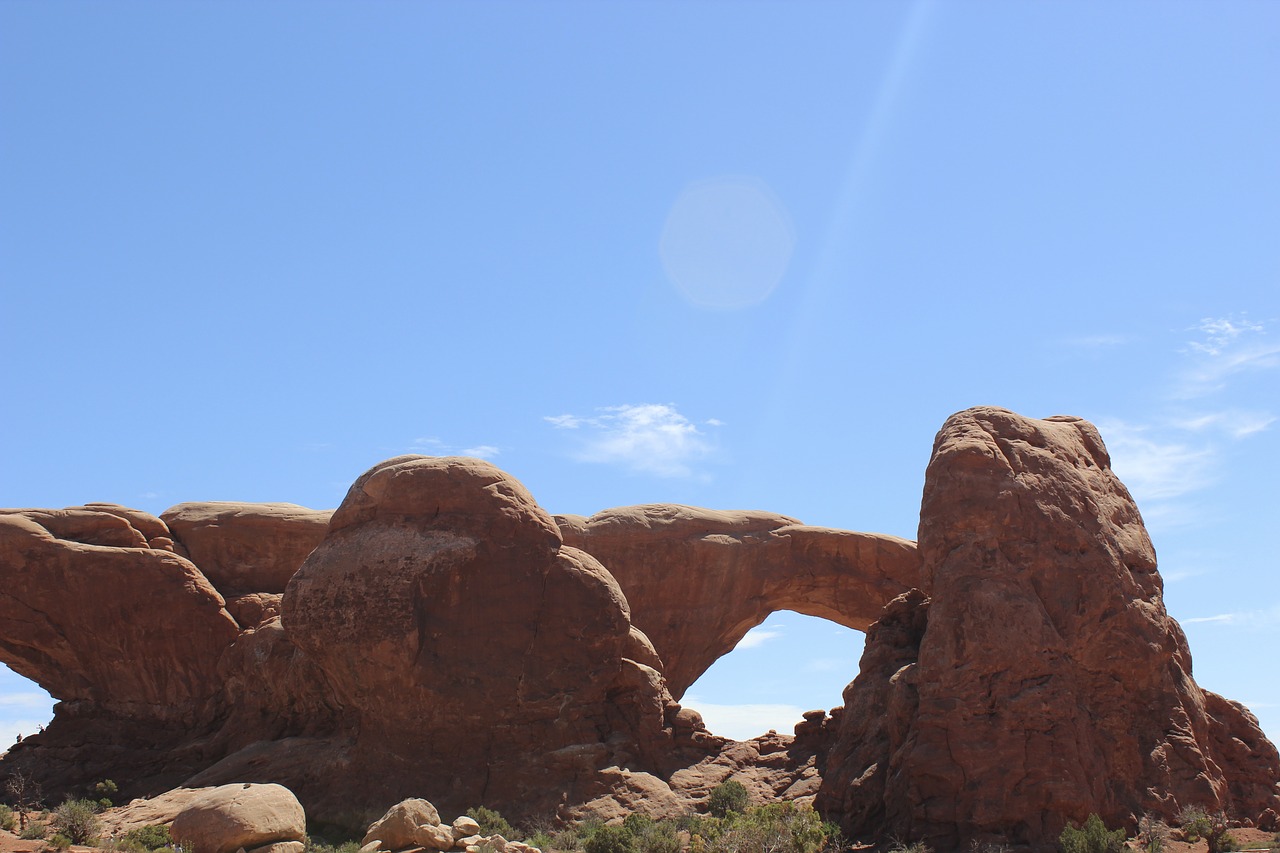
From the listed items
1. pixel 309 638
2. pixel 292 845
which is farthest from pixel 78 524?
pixel 292 845

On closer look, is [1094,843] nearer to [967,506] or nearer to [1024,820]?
[1024,820]

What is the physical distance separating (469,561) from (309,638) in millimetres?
2765

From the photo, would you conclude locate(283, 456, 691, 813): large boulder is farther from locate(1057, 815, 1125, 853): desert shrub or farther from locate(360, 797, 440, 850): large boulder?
locate(1057, 815, 1125, 853): desert shrub

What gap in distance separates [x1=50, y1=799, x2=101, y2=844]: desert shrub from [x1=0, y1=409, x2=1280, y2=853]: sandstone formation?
2.65 meters

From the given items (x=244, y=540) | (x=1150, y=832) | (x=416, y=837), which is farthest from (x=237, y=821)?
(x=244, y=540)

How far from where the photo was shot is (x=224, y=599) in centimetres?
2483

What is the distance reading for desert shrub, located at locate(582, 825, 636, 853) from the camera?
1538cm

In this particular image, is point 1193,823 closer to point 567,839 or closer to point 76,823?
point 567,839

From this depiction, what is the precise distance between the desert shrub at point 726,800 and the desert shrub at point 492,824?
2.96m

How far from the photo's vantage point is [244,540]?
25.9m

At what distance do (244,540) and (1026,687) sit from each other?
16.9 meters

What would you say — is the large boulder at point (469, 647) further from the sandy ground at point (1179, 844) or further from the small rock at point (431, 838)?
the sandy ground at point (1179, 844)


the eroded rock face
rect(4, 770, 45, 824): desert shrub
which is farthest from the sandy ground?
rect(4, 770, 45, 824): desert shrub

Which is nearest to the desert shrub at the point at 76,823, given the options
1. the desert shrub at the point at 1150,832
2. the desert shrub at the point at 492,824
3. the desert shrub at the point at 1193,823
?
the desert shrub at the point at 492,824
